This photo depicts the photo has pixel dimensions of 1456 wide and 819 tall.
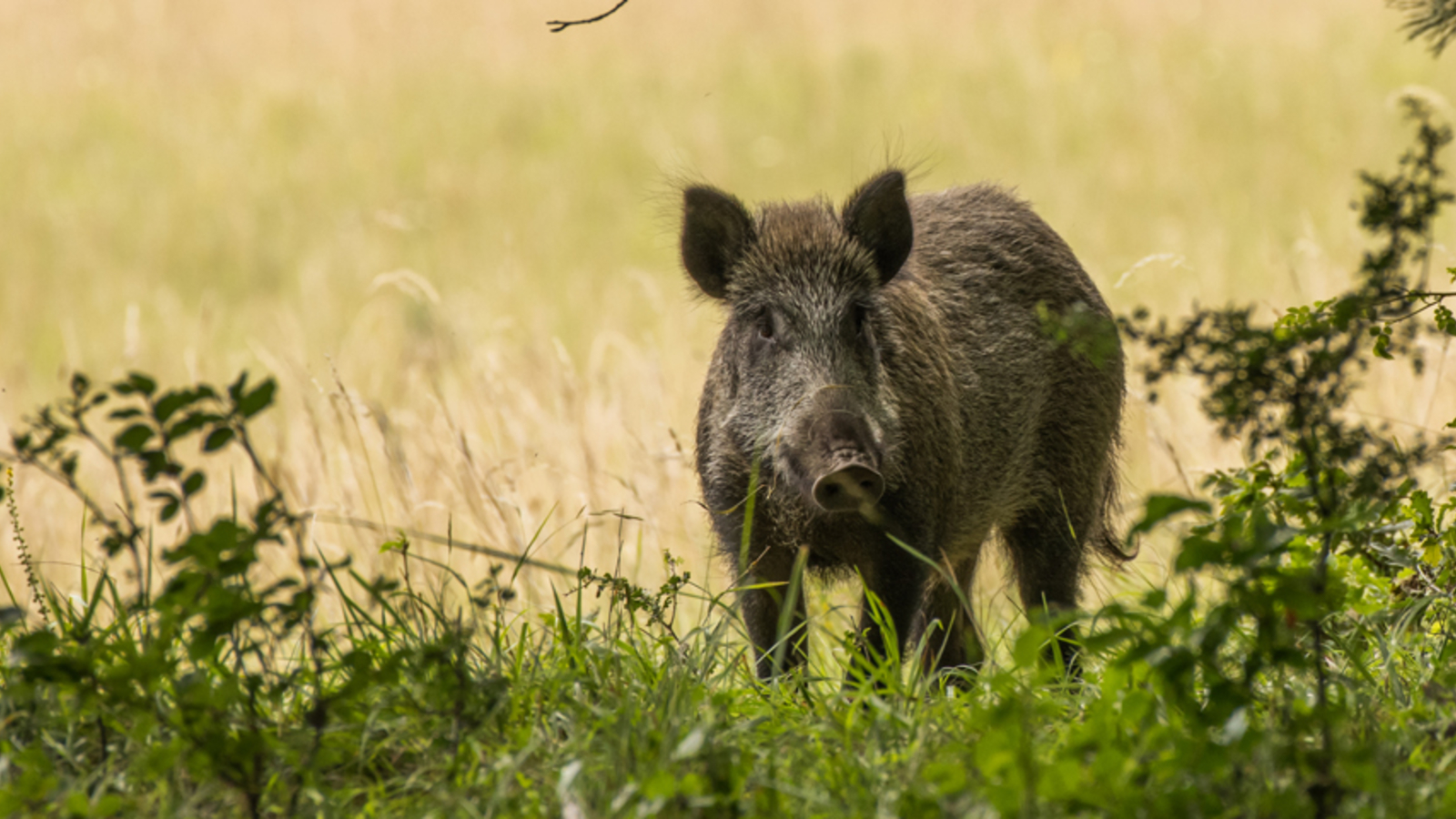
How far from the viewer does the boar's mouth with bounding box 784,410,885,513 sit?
3.48 m

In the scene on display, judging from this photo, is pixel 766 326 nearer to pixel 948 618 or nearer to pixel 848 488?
pixel 848 488

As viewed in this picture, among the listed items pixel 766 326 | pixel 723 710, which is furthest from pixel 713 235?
pixel 723 710

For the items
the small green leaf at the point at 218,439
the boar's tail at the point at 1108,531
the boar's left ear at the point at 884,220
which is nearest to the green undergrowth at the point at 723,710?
the small green leaf at the point at 218,439

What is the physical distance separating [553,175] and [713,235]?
454 inches

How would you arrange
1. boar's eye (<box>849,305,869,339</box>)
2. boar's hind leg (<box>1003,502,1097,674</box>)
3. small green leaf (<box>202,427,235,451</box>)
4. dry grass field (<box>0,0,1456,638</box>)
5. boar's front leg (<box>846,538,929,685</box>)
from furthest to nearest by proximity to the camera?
dry grass field (<box>0,0,1456,638</box>) → boar's hind leg (<box>1003,502,1097,674</box>) → boar's eye (<box>849,305,869,339</box>) → boar's front leg (<box>846,538,929,685</box>) → small green leaf (<box>202,427,235,451</box>)

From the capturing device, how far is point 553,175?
1555 cm

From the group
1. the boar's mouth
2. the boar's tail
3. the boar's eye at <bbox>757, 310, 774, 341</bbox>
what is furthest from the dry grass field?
the boar's mouth

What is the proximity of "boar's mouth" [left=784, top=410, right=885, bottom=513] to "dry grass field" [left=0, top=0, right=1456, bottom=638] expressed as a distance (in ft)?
7.16

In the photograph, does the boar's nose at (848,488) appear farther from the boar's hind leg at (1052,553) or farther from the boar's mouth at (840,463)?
the boar's hind leg at (1052,553)

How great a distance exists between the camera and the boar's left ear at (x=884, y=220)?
166 inches

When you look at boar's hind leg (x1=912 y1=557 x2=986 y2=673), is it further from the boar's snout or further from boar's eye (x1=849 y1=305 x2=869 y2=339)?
the boar's snout

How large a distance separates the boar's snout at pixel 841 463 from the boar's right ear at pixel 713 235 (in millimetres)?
860

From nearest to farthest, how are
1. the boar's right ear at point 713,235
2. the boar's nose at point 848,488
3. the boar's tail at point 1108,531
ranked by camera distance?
the boar's nose at point 848,488
the boar's right ear at point 713,235
the boar's tail at point 1108,531

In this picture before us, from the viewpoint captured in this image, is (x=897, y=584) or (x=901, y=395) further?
(x=901, y=395)
